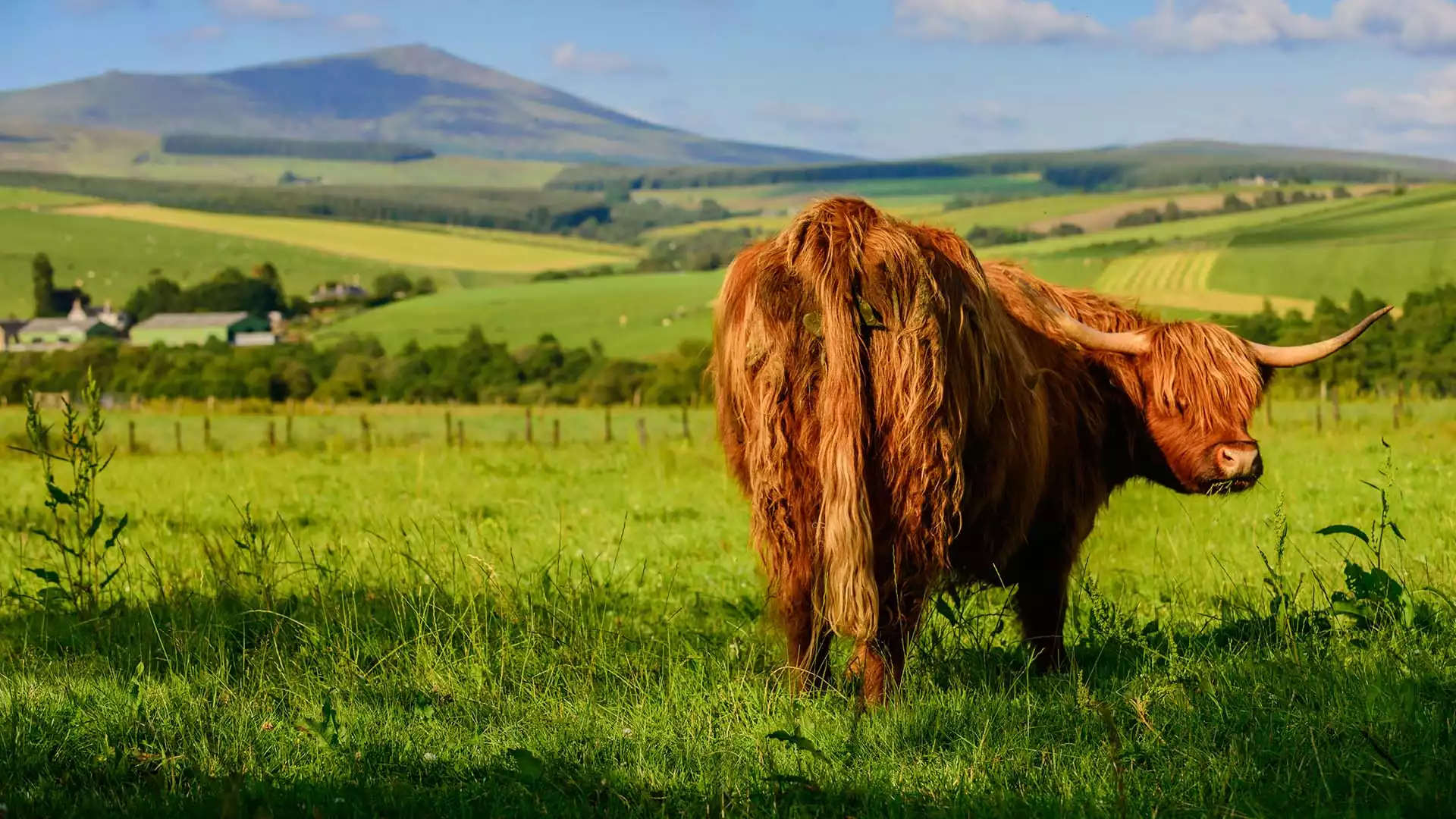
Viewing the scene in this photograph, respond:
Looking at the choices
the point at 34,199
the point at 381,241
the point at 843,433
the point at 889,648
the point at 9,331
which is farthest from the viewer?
the point at 34,199

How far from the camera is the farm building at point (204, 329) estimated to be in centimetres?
9606

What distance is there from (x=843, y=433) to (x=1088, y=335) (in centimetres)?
224

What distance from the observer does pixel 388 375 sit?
64875mm

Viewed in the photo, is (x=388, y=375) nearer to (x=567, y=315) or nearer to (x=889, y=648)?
(x=567, y=315)

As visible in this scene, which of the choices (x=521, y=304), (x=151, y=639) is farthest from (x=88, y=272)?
(x=151, y=639)

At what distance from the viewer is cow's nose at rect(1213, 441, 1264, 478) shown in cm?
626

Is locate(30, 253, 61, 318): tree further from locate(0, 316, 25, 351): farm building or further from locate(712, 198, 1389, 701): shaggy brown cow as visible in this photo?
locate(712, 198, 1389, 701): shaggy brown cow

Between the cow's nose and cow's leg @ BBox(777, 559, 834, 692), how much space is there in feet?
7.17

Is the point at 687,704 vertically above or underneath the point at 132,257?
above

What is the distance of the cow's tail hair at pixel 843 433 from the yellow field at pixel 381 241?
139535 millimetres

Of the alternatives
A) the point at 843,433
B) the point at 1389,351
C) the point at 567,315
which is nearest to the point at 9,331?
the point at 567,315

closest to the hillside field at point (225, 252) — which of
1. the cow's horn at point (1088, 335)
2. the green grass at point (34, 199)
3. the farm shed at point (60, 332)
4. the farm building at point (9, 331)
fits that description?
the green grass at point (34, 199)

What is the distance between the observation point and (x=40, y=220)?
458ft

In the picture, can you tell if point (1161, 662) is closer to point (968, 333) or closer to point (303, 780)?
point (968, 333)
